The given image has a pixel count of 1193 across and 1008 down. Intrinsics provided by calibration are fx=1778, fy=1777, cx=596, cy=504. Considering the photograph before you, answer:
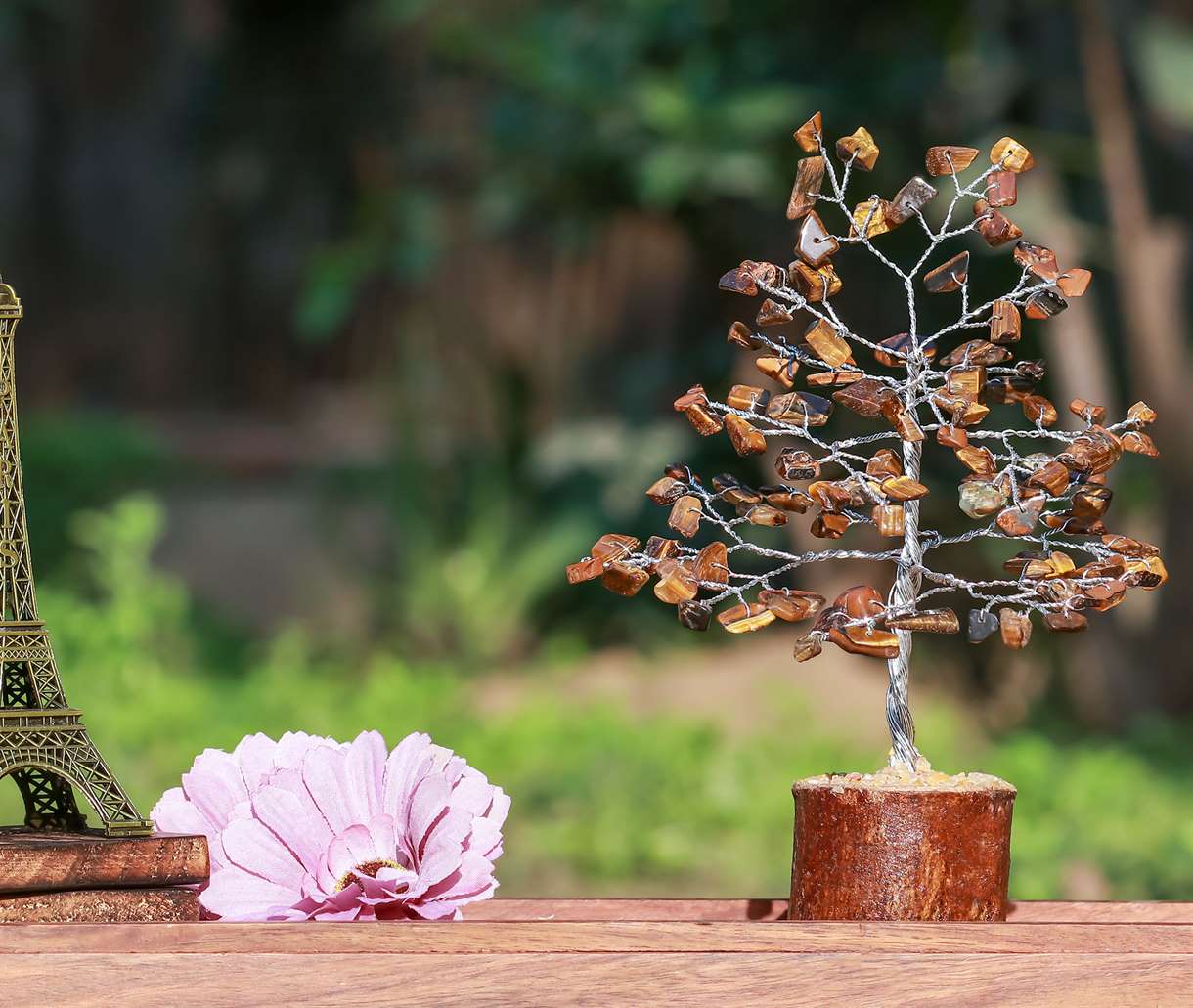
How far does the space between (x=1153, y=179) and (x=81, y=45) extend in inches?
380

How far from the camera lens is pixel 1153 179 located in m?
6.72

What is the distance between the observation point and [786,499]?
125 centimetres

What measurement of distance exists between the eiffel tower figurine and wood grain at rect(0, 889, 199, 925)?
0.24ft

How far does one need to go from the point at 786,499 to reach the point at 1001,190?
26 cm

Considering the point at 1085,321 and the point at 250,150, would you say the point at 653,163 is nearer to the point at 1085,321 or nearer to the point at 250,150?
the point at 1085,321

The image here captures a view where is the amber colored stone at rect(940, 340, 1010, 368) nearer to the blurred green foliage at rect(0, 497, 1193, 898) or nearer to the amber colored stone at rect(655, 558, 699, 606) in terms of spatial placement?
the amber colored stone at rect(655, 558, 699, 606)

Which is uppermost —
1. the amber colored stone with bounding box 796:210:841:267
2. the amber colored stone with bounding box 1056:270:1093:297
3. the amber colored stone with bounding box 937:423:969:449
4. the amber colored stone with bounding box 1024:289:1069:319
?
the amber colored stone with bounding box 796:210:841:267

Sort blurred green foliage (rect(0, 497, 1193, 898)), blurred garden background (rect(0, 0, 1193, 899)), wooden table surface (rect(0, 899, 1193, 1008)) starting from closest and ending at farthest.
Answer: wooden table surface (rect(0, 899, 1193, 1008))
blurred green foliage (rect(0, 497, 1193, 898))
blurred garden background (rect(0, 0, 1193, 899))

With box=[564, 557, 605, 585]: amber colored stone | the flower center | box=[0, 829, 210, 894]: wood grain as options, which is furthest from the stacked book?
box=[564, 557, 605, 585]: amber colored stone

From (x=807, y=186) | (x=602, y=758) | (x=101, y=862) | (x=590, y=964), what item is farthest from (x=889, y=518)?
(x=602, y=758)

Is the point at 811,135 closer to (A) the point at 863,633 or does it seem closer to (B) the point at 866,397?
(B) the point at 866,397

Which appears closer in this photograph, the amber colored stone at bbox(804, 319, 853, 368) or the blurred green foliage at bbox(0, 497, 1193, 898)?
the amber colored stone at bbox(804, 319, 853, 368)

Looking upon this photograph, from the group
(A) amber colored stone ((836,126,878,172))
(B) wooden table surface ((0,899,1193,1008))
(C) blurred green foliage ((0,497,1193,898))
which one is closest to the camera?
(B) wooden table surface ((0,899,1193,1008))

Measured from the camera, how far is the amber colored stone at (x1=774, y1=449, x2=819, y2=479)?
1.21m
